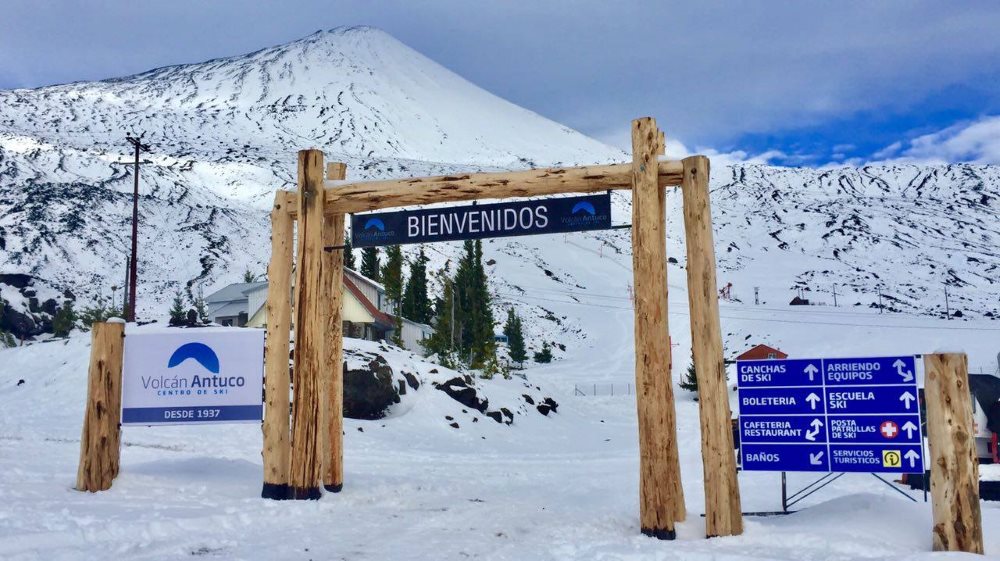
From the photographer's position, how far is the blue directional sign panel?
326 inches

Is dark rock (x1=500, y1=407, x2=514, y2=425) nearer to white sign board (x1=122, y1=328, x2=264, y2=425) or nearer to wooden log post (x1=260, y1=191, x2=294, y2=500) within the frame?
white sign board (x1=122, y1=328, x2=264, y2=425)

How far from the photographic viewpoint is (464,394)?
90.4 feet

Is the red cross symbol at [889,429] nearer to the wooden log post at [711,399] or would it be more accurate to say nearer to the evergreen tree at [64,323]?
the wooden log post at [711,399]

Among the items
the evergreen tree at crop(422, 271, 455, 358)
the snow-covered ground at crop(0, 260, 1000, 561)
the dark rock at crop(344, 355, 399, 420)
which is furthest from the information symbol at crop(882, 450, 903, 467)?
the evergreen tree at crop(422, 271, 455, 358)

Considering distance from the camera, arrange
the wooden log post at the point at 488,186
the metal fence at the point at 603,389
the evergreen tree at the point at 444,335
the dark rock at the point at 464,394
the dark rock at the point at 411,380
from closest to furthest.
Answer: the wooden log post at the point at 488,186
the dark rock at the point at 411,380
the dark rock at the point at 464,394
the evergreen tree at the point at 444,335
the metal fence at the point at 603,389

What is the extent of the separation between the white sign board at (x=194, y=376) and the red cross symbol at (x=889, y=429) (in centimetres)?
822

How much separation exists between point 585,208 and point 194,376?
6.27 meters

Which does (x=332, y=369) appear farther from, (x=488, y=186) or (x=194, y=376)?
(x=488, y=186)

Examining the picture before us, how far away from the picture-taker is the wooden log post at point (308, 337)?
412 inches

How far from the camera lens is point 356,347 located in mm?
26109

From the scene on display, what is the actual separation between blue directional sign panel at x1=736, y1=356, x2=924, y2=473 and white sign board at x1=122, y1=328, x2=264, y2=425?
6.93 meters

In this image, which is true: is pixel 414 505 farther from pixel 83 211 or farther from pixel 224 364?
pixel 83 211

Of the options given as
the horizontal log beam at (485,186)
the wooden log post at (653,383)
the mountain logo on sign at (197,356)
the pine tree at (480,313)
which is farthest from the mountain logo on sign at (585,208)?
the pine tree at (480,313)

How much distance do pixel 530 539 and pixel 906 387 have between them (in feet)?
14.9
